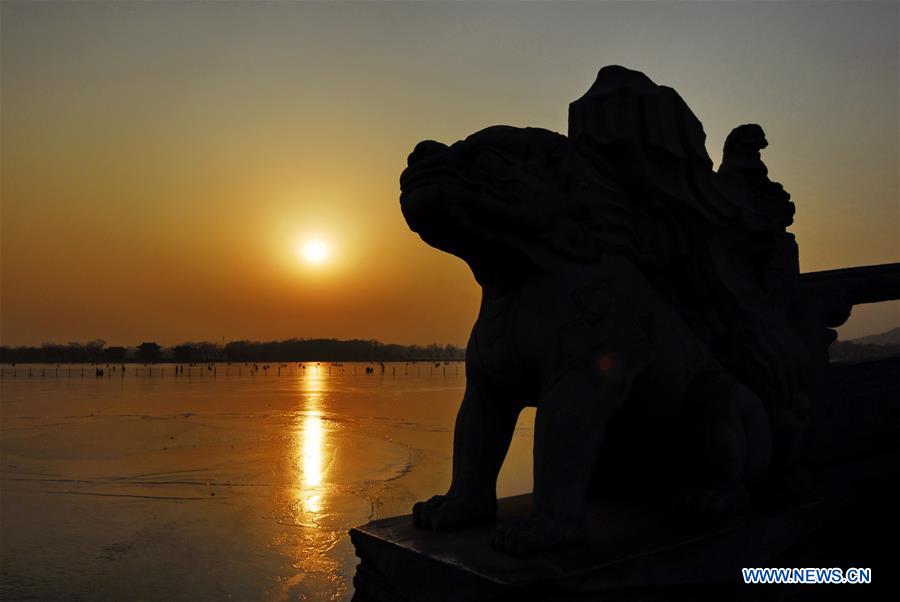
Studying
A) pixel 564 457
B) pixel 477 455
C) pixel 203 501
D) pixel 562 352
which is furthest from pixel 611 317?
pixel 203 501

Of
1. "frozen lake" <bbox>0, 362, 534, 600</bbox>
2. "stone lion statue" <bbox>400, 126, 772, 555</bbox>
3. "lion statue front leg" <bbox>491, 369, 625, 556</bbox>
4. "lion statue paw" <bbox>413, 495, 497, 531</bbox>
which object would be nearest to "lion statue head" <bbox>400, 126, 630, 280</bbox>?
"stone lion statue" <bbox>400, 126, 772, 555</bbox>

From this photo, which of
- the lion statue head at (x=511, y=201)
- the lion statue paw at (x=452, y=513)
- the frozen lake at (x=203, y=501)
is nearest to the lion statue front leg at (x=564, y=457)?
the lion statue paw at (x=452, y=513)

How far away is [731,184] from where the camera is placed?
9.70ft

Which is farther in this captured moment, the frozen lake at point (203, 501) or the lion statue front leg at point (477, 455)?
the frozen lake at point (203, 501)

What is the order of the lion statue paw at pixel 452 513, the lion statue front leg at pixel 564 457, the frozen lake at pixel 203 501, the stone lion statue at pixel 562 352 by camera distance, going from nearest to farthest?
the lion statue front leg at pixel 564 457 → the stone lion statue at pixel 562 352 → the lion statue paw at pixel 452 513 → the frozen lake at pixel 203 501

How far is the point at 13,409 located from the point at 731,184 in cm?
2093

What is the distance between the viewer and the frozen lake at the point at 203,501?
4.17 metres

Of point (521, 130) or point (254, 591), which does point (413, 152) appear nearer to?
point (521, 130)

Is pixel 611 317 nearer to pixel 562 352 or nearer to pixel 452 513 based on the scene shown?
pixel 562 352

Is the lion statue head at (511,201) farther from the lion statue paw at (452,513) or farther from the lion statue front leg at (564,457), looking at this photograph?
the lion statue paw at (452,513)

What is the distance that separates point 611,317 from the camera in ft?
7.67

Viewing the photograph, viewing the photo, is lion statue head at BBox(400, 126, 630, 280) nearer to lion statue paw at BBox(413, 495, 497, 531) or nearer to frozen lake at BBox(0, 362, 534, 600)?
lion statue paw at BBox(413, 495, 497, 531)

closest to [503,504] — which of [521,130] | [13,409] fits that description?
[521,130]

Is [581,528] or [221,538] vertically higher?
[581,528]
